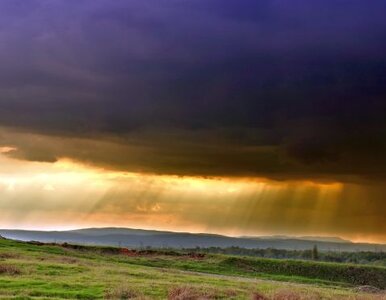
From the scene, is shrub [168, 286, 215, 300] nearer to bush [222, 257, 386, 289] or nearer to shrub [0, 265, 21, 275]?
shrub [0, 265, 21, 275]

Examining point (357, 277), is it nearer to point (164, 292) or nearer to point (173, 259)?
point (173, 259)

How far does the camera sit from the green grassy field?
35.3 meters

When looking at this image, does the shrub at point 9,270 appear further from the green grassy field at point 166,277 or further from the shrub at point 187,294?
the shrub at point 187,294

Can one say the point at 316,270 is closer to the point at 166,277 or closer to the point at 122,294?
the point at 166,277

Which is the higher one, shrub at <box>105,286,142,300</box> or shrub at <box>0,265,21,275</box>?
shrub at <box>0,265,21,275</box>

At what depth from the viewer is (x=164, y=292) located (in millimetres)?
37250

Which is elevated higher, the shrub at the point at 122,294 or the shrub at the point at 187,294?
the shrub at the point at 187,294

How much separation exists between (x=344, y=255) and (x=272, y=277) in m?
66.6

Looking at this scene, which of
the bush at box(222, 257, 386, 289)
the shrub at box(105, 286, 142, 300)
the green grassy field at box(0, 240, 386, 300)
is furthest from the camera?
the bush at box(222, 257, 386, 289)

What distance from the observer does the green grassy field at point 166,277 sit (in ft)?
116

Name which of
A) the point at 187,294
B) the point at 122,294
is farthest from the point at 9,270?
the point at 187,294

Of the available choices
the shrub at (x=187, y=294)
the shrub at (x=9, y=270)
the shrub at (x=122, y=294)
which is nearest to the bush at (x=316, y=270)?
the shrub at (x=9, y=270)

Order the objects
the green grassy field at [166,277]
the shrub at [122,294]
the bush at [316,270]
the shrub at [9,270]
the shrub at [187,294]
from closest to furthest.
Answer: the shrub at [187,294], the shrub at [122,294], the green grassy field at [166,277], the shrub at [9,270], the bush at [316,270]

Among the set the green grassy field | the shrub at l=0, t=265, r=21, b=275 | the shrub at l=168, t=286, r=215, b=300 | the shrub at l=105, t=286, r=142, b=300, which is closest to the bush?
the green grassy field
